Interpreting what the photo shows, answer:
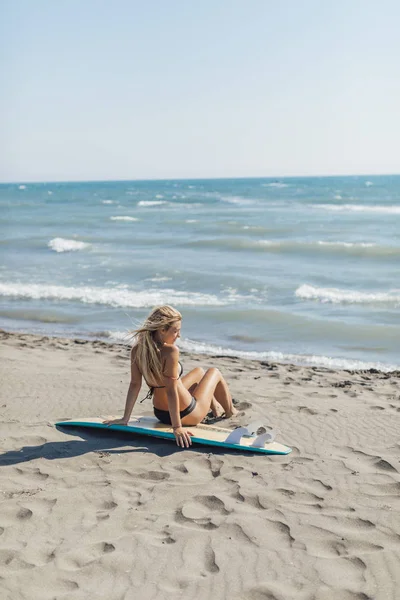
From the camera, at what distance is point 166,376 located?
514 centimetres

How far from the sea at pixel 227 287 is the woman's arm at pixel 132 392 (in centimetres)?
373

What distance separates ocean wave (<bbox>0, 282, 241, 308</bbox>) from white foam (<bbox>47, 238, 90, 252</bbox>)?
752 cm

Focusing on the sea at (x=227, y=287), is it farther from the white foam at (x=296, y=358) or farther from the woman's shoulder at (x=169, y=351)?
the woman's shoulder at (x=169, y=351)

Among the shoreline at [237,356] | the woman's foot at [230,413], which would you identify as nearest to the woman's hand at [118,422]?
the woman's foot at [230,413]

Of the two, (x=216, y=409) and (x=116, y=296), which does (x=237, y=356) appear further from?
(x=116, y=296)

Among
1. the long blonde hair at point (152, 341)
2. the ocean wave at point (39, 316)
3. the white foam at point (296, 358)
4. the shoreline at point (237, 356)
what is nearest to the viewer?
the long blonde hair at point (152, 341)

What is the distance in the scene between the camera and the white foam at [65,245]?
74.7 feet

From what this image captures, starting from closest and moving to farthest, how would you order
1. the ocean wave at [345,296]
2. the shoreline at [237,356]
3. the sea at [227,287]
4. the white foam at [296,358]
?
1. the shoreline at [237,356]
2. the white foam at [296,358]
3. the sea at [227,287]
4. the ocean wave at [345,296]

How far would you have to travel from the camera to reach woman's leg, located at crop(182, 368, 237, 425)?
5535mm

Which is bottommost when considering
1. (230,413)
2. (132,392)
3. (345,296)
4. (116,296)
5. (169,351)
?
(116,296)

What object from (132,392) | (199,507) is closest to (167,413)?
(132,392)

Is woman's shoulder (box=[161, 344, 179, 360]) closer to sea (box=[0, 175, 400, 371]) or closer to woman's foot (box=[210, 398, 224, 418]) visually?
woman's foot (box=[210, 398, 224, 418])

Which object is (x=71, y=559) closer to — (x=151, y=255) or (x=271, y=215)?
(x=151, y=255)

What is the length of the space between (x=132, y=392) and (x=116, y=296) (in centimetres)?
891
